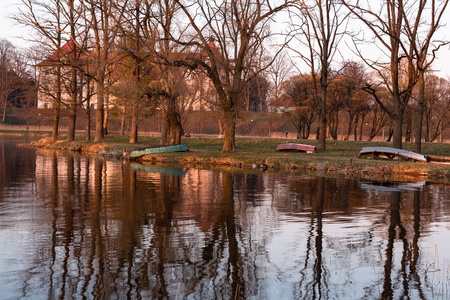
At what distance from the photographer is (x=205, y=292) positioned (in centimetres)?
668

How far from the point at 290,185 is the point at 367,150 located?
1184cm

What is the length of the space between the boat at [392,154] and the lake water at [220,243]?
34.8ft

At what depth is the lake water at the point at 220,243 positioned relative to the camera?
6.86 metres

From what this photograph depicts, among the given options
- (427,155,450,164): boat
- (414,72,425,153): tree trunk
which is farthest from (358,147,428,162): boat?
(414,72,425,153): tree trunk

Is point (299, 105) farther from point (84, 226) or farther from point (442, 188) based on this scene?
point (84, 226)

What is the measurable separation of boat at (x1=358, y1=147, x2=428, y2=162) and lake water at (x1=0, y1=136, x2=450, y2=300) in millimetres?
10592

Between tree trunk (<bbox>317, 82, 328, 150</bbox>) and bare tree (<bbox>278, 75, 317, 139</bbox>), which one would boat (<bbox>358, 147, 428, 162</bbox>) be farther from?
bare tree (<bbox>278, 75, 317, 139</bbox>)

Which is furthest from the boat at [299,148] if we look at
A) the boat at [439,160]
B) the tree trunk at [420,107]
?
the boat at [439,160]

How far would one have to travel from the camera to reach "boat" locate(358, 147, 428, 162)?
27578 mm

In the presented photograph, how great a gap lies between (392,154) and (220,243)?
21679 millimetres

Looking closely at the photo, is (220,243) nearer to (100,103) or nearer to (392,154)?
(392,154)

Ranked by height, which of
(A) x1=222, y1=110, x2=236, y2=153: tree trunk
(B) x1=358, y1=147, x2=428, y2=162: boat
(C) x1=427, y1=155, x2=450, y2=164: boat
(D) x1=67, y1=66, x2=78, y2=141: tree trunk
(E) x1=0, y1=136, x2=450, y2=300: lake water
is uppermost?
(D) x1=67, y1=66, x2=78, y2=141: tree trunk

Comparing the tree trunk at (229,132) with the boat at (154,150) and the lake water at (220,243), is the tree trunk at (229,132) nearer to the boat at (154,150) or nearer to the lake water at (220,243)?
the boat at (154,150)

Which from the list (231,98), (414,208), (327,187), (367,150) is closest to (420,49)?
(367,150)
